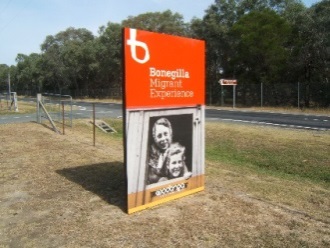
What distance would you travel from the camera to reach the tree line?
30.8 metres

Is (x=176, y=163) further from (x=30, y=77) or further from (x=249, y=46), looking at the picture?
(x=30, y=77)

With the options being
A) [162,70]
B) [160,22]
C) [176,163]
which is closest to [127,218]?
[176,163]

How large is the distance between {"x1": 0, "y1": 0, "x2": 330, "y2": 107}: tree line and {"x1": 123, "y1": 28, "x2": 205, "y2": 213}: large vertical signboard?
53.3ft

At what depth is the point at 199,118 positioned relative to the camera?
19.9ft

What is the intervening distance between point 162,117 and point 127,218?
1.51 metres

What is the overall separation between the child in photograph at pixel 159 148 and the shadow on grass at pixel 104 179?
0.51 m

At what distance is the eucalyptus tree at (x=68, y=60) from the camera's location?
59225 mm

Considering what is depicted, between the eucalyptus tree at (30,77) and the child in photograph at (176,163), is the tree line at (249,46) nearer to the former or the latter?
the child in photograph at (176,163)

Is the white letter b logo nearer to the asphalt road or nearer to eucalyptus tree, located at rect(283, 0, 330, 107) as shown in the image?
the asphalt road

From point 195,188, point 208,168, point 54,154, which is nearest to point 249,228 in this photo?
point 195,188

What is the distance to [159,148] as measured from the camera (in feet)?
17.5

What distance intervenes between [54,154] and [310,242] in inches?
274

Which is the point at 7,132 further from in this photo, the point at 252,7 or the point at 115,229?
the point at 252,7

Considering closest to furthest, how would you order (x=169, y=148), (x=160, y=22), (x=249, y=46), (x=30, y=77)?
1. (x=169, y=148)
2. (x=249, y=46)
3. (x=160, y=22)
4. (x=30, y=77)
